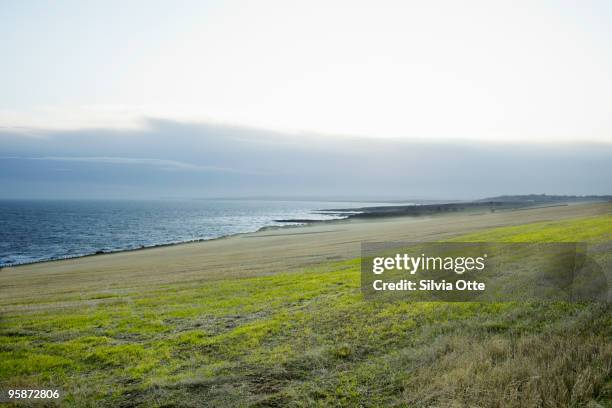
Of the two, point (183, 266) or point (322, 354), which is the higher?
point (322, 354)

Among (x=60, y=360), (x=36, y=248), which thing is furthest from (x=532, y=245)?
(x=36, y=248)

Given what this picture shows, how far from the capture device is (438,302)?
46.1ft

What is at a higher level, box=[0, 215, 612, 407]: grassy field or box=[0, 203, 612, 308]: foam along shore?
box=[0, 215, 612, 407]: grassy field

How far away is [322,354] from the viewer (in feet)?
34.3

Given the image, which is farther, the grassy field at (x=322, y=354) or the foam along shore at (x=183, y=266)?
the foam along shore at (x=183, y=266)

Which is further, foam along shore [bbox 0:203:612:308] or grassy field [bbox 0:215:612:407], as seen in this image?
foam along shore [bbox 0:203:612:308]

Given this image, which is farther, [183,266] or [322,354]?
[183,266]

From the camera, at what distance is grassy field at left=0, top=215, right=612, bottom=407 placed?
8.19 meters

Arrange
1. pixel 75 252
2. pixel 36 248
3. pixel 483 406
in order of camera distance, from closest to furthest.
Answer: pixel 483 406, pixel 75 252, pixel 36 248

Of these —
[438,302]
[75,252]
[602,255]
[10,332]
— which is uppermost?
[602,255]

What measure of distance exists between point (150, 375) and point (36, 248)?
8789 cm

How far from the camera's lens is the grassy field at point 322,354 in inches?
322

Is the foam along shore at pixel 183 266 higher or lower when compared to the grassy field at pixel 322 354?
lower

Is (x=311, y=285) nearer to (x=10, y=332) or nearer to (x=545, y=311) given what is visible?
(x=545, y=311)
